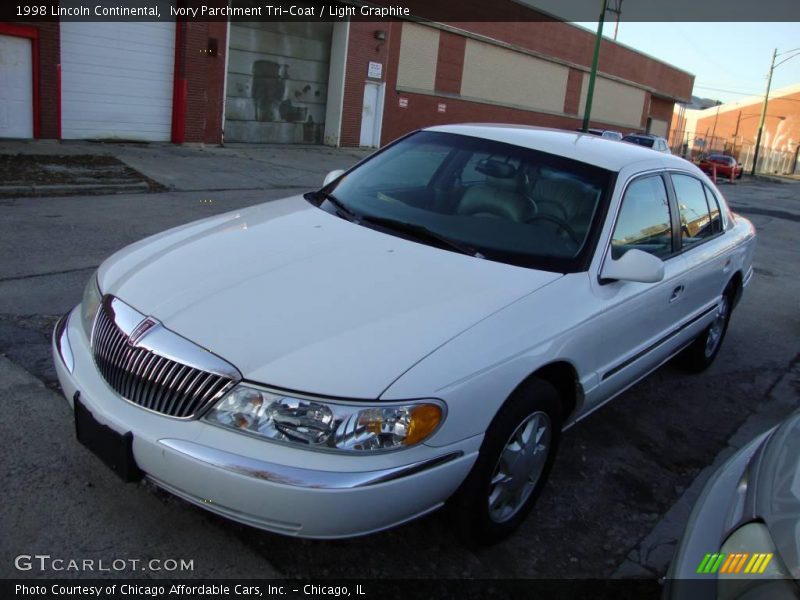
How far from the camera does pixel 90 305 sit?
10.3 feet

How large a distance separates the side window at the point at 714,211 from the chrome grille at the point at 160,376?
3.81m

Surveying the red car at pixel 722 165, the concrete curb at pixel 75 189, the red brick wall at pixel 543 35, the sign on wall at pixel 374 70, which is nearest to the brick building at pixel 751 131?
the red brick wall at pixel 543 35

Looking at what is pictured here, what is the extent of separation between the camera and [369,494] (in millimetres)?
2322

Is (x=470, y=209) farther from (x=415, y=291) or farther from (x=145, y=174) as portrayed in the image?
(x=145, y=174)

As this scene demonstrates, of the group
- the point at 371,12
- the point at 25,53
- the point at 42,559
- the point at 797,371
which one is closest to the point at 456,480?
the point at 42,559

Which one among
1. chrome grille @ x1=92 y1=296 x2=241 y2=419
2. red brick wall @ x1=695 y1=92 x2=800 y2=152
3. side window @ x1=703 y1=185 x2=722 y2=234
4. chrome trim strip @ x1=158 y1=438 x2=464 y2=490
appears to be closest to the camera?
chrome trim strip @ x1=158 y1=438 x2=464 y2=490

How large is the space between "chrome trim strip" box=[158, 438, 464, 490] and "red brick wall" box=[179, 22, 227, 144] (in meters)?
16.7

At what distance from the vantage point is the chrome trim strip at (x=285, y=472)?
227cm

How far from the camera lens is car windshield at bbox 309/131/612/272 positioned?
11.2 ft

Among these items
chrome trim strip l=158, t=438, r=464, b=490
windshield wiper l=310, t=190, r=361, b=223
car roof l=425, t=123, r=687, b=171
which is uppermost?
car roof l=425, t=123, r=687, b=171

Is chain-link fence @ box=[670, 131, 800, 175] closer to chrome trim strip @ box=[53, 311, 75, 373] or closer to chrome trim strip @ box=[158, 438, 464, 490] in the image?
chrome trim strip @ box=[53, 311, 75, 373]

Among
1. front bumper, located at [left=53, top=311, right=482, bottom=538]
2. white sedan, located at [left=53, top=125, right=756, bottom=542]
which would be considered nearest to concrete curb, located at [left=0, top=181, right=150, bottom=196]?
white sedan, located at [left=53, top=125, right=756, bottom=542]

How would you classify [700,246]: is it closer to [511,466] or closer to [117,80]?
[511,466]

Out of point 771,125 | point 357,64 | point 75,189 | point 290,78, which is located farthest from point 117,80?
point 771,125
